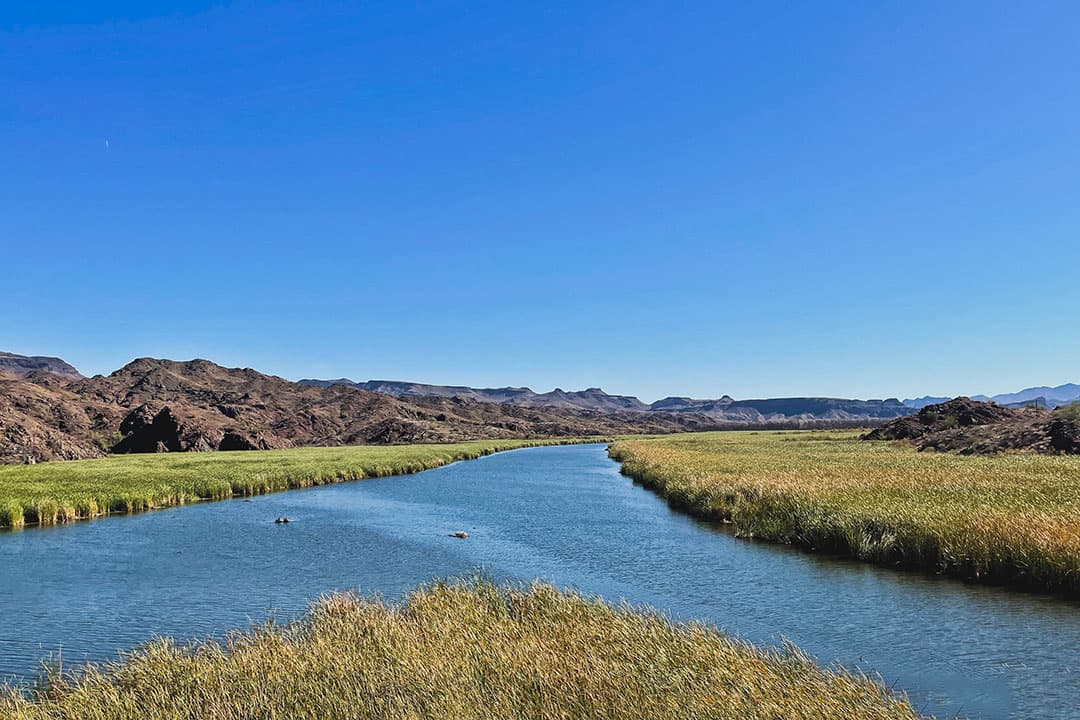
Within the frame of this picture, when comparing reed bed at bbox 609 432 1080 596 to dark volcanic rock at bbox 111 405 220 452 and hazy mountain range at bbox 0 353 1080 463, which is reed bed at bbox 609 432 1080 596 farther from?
dark volcanic rock at bbox 111 405 220 452

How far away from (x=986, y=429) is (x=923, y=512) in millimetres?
52759

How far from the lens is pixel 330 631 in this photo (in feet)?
46.3

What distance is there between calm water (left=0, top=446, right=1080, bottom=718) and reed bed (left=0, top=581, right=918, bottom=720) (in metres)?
3.05

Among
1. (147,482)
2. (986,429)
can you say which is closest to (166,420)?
(147,482)

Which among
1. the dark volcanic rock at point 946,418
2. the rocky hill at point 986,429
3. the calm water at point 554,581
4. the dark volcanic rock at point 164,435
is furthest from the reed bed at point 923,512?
the dark volcanic rock at point 164,435

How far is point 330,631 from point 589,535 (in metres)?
19.9

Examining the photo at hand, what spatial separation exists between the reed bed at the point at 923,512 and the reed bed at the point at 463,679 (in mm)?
10308

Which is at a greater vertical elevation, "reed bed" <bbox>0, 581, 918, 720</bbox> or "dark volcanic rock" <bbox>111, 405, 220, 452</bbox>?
"dark volcanic rock" <bbox>111, 405, 220, 452</bbox>

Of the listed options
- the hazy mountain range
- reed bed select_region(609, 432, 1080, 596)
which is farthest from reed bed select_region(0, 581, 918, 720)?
the hazy mountain range

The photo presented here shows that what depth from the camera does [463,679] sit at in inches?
432

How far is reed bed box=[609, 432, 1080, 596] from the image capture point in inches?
806

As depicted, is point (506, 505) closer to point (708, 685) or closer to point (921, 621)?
point (921, 621)

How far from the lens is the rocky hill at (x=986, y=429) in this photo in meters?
59.1

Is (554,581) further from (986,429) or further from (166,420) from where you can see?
(166,420)
